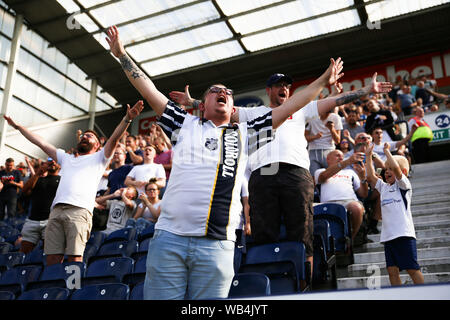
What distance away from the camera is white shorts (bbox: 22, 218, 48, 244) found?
504 centimetres

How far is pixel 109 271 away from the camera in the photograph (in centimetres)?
390

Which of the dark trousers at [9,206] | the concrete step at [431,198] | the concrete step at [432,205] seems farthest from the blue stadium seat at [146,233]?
the dark trousers at [9,206]

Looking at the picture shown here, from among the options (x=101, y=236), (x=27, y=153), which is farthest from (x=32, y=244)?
(x=27, y=153)

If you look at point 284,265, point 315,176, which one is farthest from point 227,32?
point 284,265

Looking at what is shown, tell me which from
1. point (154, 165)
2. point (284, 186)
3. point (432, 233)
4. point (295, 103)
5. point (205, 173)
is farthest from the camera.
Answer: point (154, 165)

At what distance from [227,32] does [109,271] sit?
11451 millimetres

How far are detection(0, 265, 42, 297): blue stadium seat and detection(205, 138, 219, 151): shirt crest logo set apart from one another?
9.51 ft

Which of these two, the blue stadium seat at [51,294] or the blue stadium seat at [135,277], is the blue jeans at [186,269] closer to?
the blue stadium seat at [51,294]

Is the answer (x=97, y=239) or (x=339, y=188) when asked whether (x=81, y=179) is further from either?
(x=339, y=188)

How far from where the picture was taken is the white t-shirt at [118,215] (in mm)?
5785

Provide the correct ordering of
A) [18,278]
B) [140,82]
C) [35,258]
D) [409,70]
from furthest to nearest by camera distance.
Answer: [409,70], [35,258], [18,278], [140,82]

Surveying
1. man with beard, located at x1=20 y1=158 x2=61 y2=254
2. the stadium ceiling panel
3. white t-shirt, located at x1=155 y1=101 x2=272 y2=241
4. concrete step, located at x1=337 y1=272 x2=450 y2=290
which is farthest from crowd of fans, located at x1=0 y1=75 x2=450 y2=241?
the stadium ceiling panel

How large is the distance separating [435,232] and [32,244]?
4552 millimetres

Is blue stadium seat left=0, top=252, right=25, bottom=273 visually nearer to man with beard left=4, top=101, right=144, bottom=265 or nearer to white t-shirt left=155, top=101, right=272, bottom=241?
man with beard left=4, top=101, right=144, bottom=265
